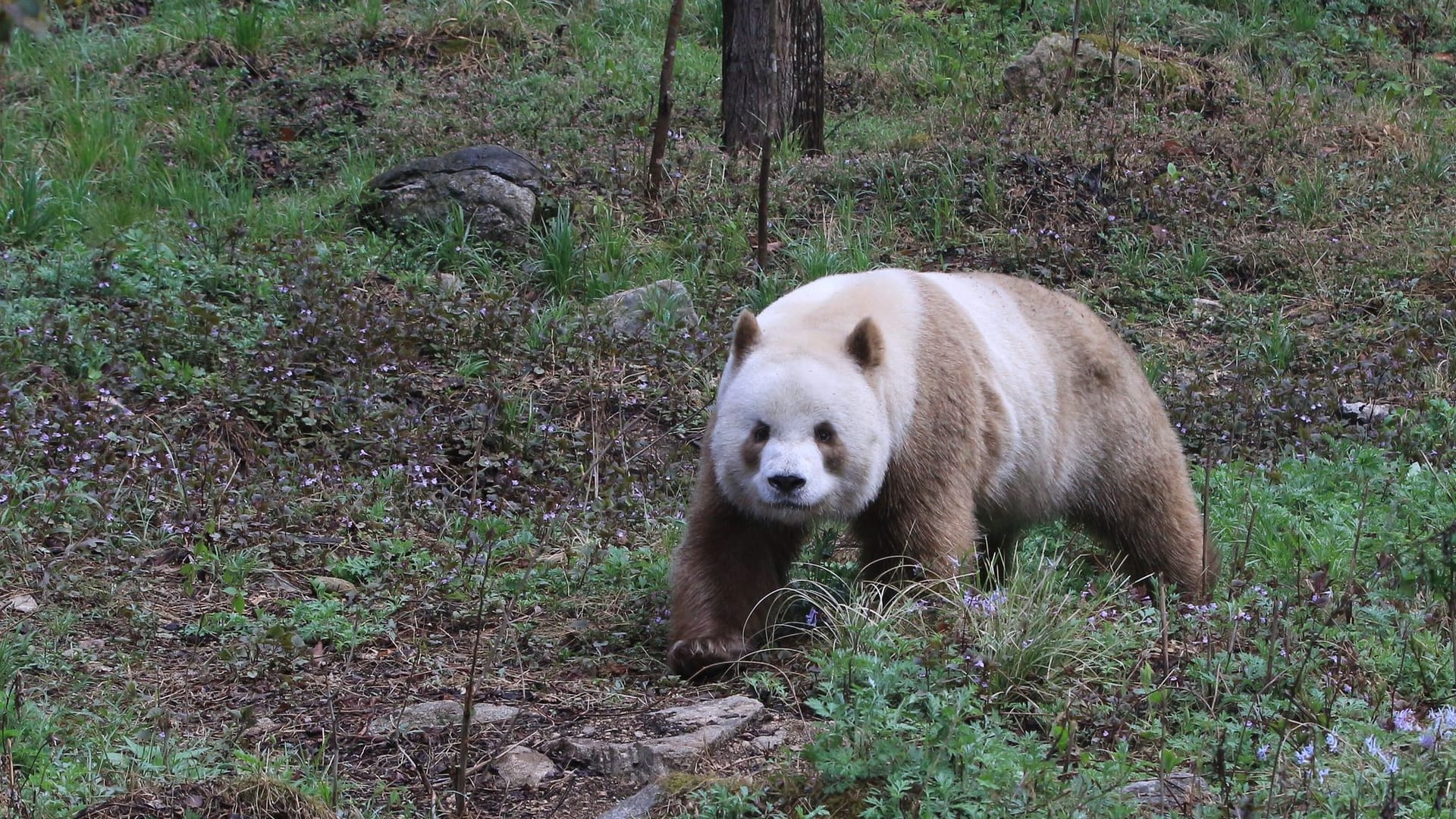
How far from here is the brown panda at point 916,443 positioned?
14.3 feet

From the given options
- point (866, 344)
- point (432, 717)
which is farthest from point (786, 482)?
point (432, 717)

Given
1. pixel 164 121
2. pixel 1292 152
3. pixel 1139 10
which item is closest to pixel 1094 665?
pixel 1292 152

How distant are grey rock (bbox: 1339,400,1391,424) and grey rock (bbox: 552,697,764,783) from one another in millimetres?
4497

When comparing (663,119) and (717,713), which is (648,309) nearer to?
(663,119)

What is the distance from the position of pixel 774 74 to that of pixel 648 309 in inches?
128

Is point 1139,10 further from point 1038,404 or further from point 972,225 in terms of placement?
point 1038,404

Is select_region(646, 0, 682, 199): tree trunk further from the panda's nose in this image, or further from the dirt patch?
the dirt patch

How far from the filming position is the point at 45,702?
4008 mm

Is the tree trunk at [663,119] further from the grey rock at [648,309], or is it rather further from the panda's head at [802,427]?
the panda's head at [802,427]

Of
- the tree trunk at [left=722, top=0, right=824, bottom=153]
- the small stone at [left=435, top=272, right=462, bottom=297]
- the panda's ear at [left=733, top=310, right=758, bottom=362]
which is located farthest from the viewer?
the tree trunk at [left=722, top=0, right=824, bottom=153]

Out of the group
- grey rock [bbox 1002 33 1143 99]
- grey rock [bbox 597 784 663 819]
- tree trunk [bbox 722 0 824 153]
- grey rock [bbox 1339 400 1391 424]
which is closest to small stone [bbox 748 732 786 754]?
grey rock [bbox 597 784 663 819]

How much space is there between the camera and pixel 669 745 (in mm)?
3764

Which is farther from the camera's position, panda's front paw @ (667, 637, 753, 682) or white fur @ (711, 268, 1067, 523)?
panda's front paw @ (667, 637, 753, 682)

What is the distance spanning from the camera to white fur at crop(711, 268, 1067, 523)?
4285 mm
